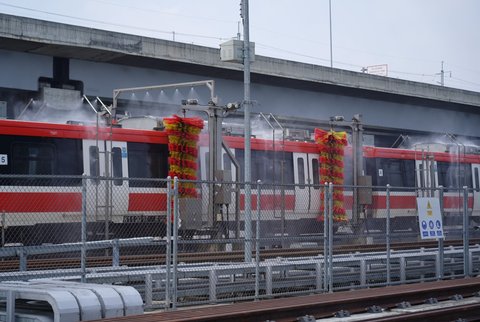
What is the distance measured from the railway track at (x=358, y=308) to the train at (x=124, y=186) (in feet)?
7.91

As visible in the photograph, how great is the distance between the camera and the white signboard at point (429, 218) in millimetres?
18031

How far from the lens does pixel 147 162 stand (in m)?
23.4

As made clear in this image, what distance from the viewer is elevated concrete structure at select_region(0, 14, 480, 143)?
28375 millimetres

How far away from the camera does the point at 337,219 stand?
85.6 feet

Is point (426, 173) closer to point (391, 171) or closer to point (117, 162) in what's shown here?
point (391, 171)

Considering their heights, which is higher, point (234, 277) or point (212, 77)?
point (212, 77)

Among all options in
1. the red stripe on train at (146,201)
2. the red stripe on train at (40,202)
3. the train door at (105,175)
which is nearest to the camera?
the red stripe on train at (40,202)

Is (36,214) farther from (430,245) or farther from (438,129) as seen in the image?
(438,129)

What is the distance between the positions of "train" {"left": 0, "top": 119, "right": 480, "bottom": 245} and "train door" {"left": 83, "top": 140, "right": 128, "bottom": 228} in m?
0.03

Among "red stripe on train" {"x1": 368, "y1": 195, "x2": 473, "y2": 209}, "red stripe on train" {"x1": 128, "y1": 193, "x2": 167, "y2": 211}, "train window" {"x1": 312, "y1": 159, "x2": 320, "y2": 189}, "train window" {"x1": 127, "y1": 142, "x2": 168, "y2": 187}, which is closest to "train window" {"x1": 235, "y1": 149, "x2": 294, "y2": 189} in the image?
"train window" {"x1": 312, "y1": 159, "x2": 320, "y2": 189}

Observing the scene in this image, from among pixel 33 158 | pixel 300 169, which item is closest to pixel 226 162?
pixel 300 169

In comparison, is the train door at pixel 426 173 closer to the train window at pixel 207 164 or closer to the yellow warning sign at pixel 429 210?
the train window at pixel 207 164

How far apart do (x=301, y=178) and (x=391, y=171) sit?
5.52m

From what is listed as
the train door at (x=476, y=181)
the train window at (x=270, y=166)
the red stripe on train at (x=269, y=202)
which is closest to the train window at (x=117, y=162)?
the red stripe on train at (x=269, y=202)
